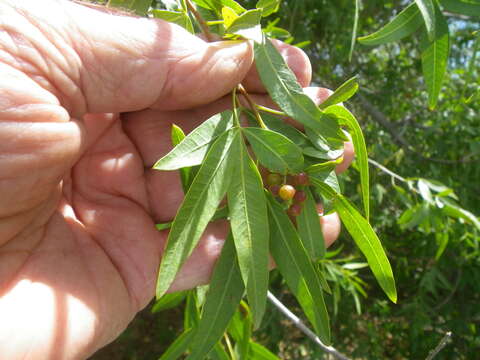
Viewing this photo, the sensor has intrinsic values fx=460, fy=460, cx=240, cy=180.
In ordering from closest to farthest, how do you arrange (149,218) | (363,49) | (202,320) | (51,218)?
(202,320) < (51,218) < (149,218) < (363,49)

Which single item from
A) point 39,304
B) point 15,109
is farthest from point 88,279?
point 15,109

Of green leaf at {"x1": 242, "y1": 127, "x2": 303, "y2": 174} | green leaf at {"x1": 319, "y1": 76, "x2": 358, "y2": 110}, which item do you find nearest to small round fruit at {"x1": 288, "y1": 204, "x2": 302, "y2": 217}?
green leaf at {"x1": 242, "y1": 127, "x2": 303, "y2": 174}

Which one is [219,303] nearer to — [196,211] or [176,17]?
[196,211]

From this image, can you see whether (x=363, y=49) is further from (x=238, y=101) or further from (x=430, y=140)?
(x=238, y=101)

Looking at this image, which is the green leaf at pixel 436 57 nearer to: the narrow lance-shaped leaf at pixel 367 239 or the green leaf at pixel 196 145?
the narrow lance-shaped leaf at pixel 367 239

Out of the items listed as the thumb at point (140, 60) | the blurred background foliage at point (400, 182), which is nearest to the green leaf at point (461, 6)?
the thumb at point (140, 60)

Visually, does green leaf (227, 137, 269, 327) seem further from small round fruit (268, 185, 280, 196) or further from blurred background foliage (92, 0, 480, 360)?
blurred background foliage (92, 0, 480, 360)
